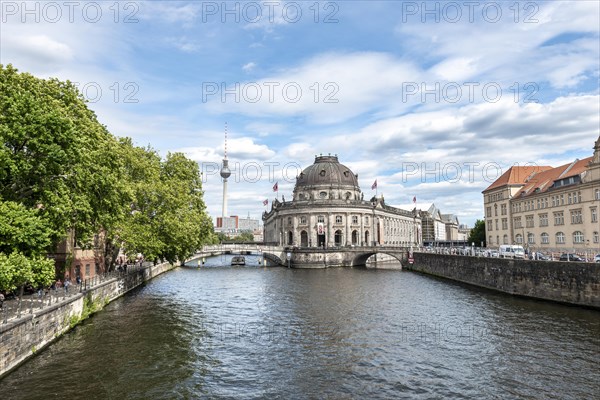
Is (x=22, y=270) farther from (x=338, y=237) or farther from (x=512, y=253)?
(x=338, y=237)

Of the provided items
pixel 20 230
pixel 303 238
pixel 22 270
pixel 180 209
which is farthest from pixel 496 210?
pixel 22 270

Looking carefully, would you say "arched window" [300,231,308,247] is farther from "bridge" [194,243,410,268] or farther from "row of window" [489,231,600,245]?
"row of window" [489,231,600,245]

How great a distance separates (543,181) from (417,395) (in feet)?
219

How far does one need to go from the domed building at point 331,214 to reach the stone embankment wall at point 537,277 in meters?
40.3

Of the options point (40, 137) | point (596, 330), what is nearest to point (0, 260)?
point (40, 137)

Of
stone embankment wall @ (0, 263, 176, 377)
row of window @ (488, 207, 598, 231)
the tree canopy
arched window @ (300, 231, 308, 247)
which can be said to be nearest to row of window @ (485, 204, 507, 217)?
row of window @ (488, 207, 598, 231)

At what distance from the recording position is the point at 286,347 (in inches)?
1047

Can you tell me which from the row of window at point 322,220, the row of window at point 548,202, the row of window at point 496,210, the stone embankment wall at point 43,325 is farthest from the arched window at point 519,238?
the stone embankment wall at point 43,325

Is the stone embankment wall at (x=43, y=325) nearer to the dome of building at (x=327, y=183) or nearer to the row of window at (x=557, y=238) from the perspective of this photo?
the row of window at (x=557, y=238)

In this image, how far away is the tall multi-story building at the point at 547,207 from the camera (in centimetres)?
5956

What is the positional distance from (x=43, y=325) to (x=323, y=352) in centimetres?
1566

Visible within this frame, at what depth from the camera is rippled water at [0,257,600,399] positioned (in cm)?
1967

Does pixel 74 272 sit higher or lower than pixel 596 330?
higher

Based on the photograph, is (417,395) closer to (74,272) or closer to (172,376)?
(172,376)
